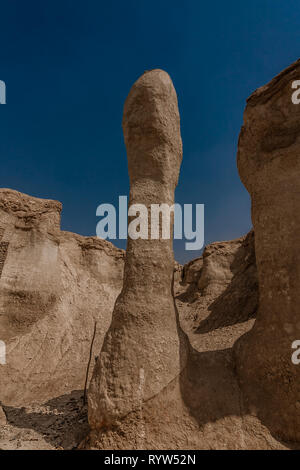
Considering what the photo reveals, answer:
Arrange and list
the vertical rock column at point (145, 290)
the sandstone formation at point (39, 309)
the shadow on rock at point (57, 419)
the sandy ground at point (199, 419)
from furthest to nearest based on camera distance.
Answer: the sandstone formation at point (39, 309), the shadow on rock at point (57, 419), the vertical rock column at point (145, 290), the sandy ground at point (199, 419)

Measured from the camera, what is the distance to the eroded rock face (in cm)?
386

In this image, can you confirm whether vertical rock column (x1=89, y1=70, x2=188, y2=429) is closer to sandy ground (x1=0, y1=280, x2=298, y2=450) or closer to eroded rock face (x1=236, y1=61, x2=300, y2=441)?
sandy ground (x1=0, y1=280, x2=298, y2=450)

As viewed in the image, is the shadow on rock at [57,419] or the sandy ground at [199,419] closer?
the sandy ground at [199,419]

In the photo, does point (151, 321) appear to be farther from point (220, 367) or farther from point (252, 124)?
point (252, 124)

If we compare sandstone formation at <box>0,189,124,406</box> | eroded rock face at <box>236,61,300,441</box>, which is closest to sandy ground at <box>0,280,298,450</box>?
eroded rock face at <box>236,61,300,441</box>

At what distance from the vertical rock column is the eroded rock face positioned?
3.77ft

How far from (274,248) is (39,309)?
6898mm

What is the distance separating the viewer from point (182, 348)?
4.34 meters

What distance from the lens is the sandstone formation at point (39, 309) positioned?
742 cm

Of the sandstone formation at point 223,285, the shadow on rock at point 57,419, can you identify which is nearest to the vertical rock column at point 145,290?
the shadow on rock at point 57,419

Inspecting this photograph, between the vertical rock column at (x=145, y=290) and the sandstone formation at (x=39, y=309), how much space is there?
12.7 feet

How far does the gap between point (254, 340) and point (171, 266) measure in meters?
1.63

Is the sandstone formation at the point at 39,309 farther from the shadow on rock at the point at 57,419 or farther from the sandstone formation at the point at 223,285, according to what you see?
the sandstone formation at the point at 223,285

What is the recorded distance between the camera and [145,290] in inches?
173
